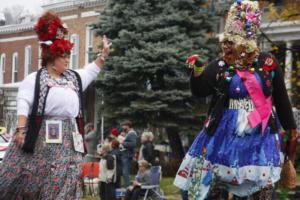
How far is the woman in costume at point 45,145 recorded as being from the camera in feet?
22.7

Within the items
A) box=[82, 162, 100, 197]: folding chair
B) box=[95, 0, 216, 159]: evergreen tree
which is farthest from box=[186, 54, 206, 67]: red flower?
box=[95, 0, 216, 159]: evergreen tree

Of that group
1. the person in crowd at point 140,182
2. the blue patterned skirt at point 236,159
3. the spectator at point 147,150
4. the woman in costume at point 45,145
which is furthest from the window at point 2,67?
the blue patterned skirt at point 236,159

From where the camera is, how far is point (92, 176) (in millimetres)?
17391

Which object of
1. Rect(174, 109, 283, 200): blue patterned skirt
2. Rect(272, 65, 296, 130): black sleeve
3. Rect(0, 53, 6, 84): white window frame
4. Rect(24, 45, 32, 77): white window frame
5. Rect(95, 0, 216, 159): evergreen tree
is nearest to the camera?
Rect(174, 109, 283, 200): blue patterned skirt

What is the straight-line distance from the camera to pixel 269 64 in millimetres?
6297

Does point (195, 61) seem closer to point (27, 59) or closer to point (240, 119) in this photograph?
point (240, 119)

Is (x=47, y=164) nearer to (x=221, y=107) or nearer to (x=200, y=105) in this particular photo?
(x=221, y=107)

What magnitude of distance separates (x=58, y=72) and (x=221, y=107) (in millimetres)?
1781

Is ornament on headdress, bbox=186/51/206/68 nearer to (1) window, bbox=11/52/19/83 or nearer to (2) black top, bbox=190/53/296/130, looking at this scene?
(2) black top, bbox=190/53/296/130

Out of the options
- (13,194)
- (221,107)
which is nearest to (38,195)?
(13,194)

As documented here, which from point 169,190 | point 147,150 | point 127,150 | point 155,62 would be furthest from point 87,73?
point 155,62

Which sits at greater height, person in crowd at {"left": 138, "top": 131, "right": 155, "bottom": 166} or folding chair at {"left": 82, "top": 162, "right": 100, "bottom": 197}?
person in crowd at {"left": 138, "top": 131, "right": 155, "bottom": 166}

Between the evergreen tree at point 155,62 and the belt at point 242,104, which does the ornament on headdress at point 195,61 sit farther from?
the evergreen tree at point 155,62

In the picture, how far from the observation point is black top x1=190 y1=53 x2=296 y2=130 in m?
6.25
